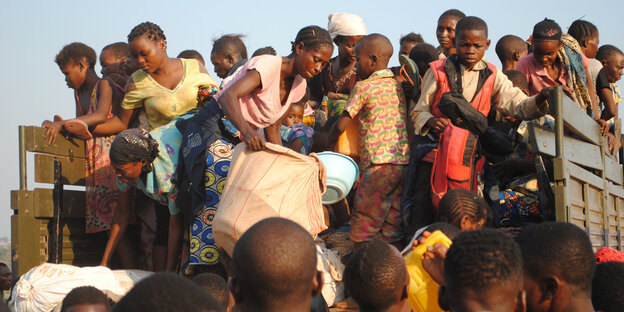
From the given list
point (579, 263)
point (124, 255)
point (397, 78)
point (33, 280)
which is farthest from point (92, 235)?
point (579, 263)

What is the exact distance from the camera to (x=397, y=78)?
5840 millimetres

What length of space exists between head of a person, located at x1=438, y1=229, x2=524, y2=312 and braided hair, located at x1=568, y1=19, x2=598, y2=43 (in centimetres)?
577

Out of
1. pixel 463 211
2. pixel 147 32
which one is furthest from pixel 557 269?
pixel 147 32

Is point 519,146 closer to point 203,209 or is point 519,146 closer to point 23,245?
point 203,209

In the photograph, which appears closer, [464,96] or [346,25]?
[464,96]

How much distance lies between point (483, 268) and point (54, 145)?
420 centimetres

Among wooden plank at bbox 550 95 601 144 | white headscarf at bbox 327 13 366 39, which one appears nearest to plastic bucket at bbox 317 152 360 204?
wooden plank at bbox 550 95 601 144

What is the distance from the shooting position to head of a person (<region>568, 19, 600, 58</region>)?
Answer: 301 inches

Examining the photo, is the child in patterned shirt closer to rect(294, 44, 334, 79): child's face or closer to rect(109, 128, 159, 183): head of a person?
rect(294, 44, 334, 79): child's face

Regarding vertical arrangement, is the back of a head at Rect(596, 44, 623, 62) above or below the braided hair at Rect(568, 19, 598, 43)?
below

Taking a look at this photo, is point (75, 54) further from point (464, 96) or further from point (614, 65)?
point (614, 65)

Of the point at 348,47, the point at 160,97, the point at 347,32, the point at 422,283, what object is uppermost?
the point at 347,32

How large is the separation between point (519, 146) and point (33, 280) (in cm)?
366

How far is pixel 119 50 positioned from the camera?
7.21m
